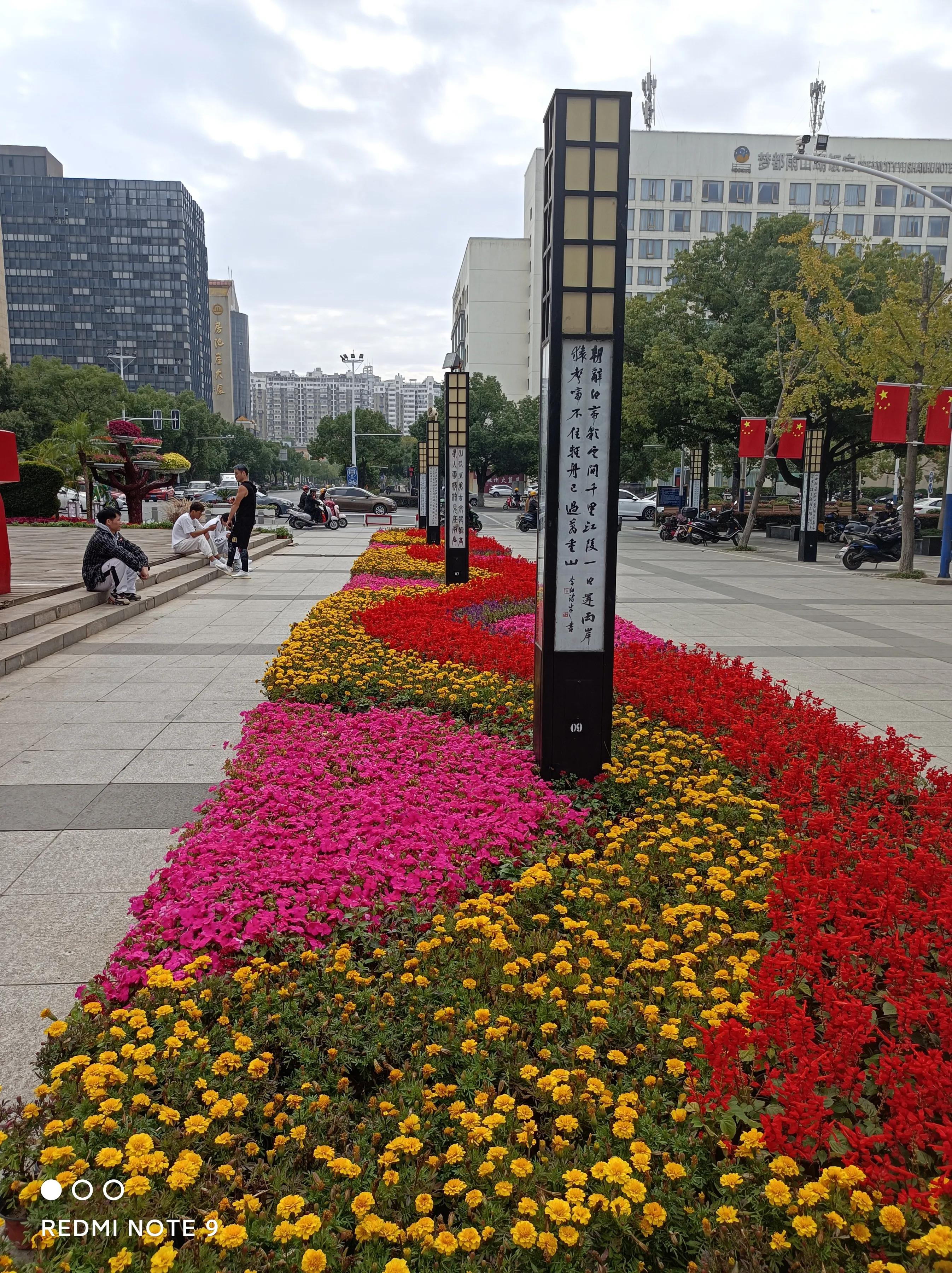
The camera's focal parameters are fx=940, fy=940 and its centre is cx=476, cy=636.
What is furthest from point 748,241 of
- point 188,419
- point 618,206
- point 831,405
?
point 188,419

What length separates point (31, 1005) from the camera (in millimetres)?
2824

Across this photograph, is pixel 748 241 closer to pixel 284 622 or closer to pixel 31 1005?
pixel 284 622

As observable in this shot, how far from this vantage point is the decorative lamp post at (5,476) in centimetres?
912

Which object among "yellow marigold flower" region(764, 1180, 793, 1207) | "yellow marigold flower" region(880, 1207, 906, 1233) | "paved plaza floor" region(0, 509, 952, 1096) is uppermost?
"yellow marigold flower" region(880, 1207, 906, 1233)

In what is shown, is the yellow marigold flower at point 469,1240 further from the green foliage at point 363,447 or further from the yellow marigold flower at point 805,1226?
the green foliage at point 363,447

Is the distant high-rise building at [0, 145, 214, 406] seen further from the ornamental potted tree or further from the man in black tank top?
the man in black tank top

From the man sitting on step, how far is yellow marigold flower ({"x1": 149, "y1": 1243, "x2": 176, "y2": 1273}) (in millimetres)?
9229

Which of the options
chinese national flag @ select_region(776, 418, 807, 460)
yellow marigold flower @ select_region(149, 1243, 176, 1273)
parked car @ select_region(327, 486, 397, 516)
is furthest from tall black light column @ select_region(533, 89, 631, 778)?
parked car @ select_region(327, 486, 397, 516)

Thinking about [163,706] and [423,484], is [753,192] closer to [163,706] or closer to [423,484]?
[423,484]

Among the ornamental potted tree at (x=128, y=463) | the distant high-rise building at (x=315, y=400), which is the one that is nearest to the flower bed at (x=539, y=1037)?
the ornamental potted tree at (x=128, y=463)

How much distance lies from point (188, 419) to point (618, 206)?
72.6m

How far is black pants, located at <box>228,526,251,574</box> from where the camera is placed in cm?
1434

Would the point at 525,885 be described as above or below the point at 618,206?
below

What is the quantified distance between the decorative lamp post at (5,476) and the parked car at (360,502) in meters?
31.1
